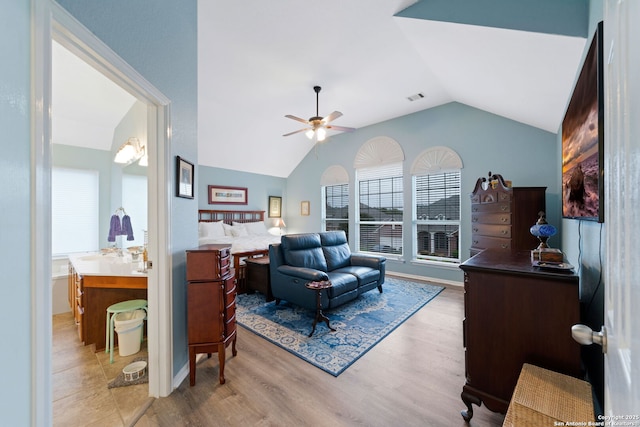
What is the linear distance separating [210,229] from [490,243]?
17.0 ft

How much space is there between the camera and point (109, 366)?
7.34 feet

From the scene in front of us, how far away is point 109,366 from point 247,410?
1.51m

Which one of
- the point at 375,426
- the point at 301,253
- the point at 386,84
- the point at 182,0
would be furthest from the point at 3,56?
the point at 386,84

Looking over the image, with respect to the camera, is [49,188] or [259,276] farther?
[259,276]

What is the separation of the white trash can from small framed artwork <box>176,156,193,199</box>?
1328 millimetres

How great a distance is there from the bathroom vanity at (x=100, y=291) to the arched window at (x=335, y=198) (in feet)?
15.0

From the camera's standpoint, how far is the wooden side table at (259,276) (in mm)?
3801

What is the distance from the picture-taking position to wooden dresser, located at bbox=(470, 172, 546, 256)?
3154 mm

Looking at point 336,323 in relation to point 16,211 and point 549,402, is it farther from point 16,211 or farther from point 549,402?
point 16,211

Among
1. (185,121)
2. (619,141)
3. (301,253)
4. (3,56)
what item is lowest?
(301,253)

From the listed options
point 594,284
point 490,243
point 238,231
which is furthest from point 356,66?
point 238,231

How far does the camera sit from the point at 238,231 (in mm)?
5891

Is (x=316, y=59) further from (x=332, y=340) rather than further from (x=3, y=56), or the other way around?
(x=332, y=340)

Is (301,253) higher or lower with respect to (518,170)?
lower
